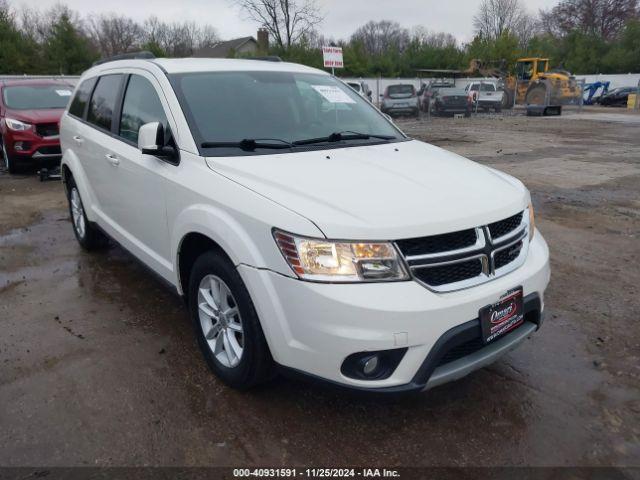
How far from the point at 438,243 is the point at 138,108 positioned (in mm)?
2497

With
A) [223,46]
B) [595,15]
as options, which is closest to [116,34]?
[223,46]

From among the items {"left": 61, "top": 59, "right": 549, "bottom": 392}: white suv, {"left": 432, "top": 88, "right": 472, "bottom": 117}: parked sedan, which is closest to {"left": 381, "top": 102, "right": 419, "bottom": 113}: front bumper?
{"left": 432, "top": 88, "right": 472, "bottom": 117}: parked sedan

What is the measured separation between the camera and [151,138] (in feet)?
10.1

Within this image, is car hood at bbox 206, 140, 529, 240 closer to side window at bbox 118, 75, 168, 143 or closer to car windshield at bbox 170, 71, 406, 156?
car windshield at bbox 170, 71, 406, 156

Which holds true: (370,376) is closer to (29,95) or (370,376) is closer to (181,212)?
(181,212)

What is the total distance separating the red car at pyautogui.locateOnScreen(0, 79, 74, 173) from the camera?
9.35 meters

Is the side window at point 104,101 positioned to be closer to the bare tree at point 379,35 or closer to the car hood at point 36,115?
the car hood at point 36,115

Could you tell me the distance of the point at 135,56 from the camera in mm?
4254

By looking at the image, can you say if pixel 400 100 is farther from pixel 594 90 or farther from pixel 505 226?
pixel 505 226

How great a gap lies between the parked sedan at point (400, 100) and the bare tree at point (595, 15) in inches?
1589

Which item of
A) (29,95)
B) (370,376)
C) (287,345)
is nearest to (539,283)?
(370,376)

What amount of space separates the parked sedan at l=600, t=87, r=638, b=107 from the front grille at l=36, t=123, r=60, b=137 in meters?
35.6

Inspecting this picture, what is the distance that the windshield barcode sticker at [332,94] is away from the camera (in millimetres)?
3955

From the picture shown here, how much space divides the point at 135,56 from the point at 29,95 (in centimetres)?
754
